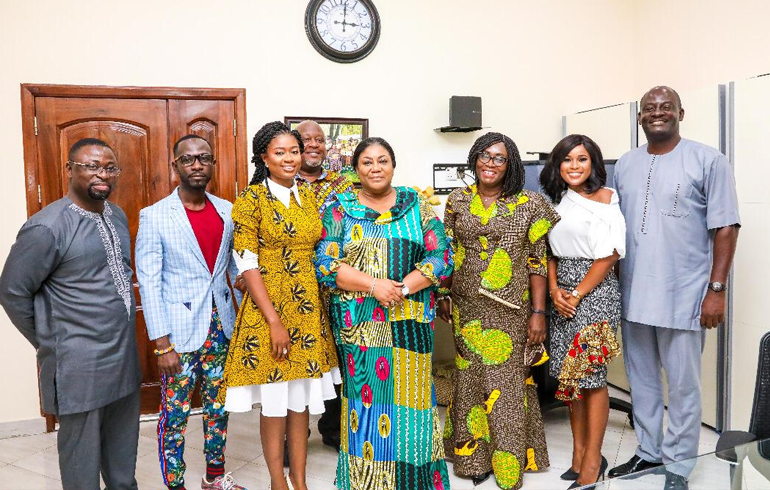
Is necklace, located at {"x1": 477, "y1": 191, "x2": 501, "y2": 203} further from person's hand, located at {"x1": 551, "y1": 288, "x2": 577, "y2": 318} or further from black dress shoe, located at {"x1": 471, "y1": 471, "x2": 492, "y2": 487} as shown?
black dress shoe, located at {"x1": 471, "y1": 471, "x2": 492, "y2": 487}

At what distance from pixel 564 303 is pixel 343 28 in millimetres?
2248

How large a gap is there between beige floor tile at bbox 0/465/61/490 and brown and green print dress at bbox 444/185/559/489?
1.88m

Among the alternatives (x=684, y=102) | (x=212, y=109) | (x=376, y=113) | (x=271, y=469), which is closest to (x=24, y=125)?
(x=212, y=109)

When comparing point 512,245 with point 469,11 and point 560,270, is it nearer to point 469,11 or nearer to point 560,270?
point 560,270

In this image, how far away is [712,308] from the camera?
2.54 m

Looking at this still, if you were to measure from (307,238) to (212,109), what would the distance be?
168cm

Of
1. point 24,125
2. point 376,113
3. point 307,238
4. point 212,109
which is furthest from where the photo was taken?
point 376,113

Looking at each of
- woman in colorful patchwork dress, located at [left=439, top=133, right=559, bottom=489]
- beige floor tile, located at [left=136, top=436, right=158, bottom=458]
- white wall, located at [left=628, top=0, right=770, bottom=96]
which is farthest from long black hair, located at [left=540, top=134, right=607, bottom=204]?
beige floor tile, located at [left=136, top=436, right=158, bottom=458]

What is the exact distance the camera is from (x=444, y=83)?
409 centimetres

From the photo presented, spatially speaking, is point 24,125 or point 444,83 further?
point 444,83

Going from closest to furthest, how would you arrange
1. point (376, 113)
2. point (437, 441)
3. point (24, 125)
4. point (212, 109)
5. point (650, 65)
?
point (437, 441) < point (24, 125) < point (212, 109) < point (376, 113) < point (650, 65)

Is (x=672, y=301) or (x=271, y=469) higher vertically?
(x=672, y=301)

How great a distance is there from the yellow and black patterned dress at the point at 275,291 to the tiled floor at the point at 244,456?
0.74 m

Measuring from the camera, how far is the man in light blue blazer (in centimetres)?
242
